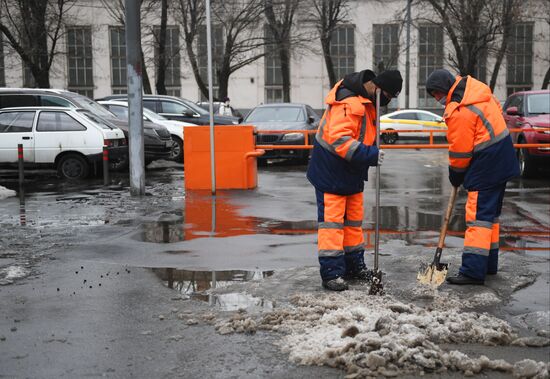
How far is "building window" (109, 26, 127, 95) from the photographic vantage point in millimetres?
47562

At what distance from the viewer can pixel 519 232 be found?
9.74m

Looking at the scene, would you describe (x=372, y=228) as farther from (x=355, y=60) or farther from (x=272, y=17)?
(x=355, y=60)

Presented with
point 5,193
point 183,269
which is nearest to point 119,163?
point 5,193

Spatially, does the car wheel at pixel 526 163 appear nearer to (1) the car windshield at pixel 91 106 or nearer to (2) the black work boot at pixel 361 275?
(1) the car windshield at pixel 91 106

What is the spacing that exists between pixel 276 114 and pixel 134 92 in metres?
7.56

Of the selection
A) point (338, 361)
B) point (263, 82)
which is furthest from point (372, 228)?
point (263, 82)

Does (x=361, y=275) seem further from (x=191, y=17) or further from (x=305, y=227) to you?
(x=191, y=17)

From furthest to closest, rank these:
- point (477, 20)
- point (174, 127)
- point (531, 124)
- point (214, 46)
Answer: point (214, 46) < point (477, 20) < point (174, 127) < point (531, 124)

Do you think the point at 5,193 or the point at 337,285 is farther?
the point at 5,193

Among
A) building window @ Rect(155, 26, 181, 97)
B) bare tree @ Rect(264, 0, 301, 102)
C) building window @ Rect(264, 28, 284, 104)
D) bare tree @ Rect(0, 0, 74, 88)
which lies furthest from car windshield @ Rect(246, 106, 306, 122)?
building window @ Rect(264, 28, 284, 104)

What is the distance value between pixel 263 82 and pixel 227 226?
1534 inches

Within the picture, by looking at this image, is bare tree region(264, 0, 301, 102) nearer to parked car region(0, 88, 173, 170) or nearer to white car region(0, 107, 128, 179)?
parked car region(0, 88, 173, 170)

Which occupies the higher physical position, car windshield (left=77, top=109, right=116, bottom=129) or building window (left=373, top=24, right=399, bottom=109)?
building window (left=373, top=24, right=399, bottom=109)

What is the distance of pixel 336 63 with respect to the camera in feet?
160
